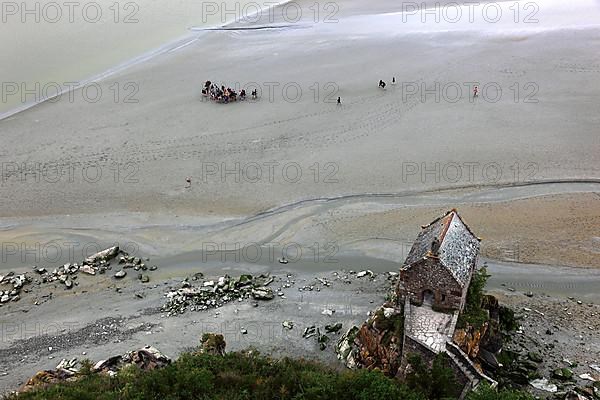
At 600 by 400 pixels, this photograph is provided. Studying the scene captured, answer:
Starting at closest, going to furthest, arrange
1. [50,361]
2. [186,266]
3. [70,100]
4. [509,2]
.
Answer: [50,361]
[186,266]
[70,100]
[509,2]

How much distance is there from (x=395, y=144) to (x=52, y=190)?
65.7ft

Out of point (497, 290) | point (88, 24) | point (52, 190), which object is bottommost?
point (497, 290)

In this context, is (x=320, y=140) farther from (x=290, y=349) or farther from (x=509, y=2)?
(x=509, y=2)

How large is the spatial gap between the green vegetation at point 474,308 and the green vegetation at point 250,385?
2.28 meters

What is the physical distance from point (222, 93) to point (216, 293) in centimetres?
1874

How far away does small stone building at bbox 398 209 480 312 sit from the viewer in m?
19.0

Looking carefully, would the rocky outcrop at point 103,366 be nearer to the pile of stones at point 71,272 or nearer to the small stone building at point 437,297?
the pile of stones at point 71,272

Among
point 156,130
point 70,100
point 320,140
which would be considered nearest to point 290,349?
point 320,140

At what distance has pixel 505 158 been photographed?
1320 inches

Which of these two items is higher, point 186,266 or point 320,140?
point 320,140

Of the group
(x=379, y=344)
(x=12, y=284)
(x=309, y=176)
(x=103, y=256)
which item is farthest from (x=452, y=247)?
(x=12, y=284)

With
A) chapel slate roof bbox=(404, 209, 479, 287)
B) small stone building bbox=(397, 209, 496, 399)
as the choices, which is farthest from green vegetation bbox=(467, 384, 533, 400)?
chapel slate roof bbox=(404, 209, 479, 287)

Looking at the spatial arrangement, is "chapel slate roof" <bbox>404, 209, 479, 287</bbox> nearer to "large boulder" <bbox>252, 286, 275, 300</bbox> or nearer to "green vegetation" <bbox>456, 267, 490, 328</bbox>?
"green vegetation" <bbox>456, 267, 490, 328</bbox>

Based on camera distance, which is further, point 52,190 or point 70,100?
point 70,100
